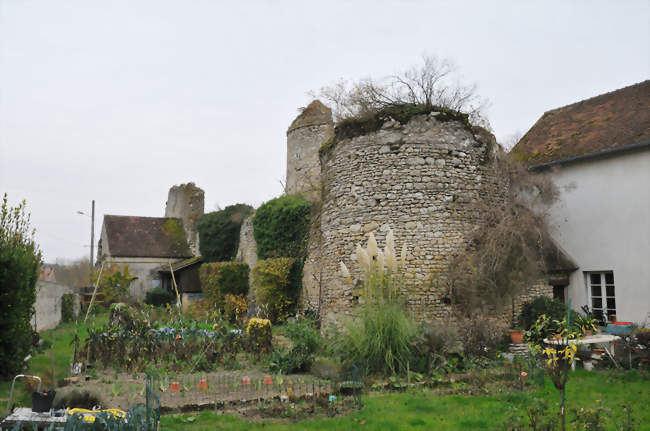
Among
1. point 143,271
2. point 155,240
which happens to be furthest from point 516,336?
point 155,240

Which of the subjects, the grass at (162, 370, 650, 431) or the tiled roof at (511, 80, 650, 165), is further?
the tiled roof at (511, 80, 650, 165)

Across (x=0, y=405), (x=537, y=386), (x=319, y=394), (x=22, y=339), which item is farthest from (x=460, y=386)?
(x=22, y=339)

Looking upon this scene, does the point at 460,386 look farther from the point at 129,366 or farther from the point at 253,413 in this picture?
the point at 129,366

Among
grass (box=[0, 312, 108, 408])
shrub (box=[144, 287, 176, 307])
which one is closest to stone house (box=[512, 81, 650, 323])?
grass (box=[0, 312, 108, 408])

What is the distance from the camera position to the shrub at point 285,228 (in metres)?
16.0

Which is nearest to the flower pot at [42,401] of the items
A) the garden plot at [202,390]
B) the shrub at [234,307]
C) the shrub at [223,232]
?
the garden plot at [202,390]

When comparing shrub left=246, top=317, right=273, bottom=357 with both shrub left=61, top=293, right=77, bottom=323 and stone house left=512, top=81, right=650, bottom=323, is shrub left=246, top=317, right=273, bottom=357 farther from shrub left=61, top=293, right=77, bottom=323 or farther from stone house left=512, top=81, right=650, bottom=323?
shrub left=61, top=293, right=77, bottom=323

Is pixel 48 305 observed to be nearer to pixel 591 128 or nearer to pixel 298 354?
pixel 298 354

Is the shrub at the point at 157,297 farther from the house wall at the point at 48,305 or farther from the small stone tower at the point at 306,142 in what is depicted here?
the small stone tower at the point at 306,142

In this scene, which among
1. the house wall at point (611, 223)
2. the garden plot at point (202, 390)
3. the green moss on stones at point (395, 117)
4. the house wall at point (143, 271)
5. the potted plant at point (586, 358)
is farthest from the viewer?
the house wall at point (143, 271)

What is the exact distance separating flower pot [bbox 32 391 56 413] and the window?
1148 cm

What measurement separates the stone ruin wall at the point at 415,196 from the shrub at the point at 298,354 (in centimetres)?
161

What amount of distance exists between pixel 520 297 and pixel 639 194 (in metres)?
3.50

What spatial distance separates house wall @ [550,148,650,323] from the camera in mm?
11180
